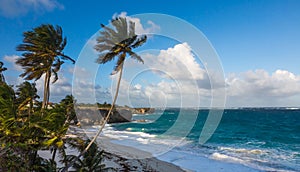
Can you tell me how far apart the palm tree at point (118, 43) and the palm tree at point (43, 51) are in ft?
6.86

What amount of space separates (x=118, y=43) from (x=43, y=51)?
3.83 m

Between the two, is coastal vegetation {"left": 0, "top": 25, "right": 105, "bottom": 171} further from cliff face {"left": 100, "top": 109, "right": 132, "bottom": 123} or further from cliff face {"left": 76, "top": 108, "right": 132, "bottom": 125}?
cliff face {"left": 100, "top": 109, "right": 132, "bottom": 123}

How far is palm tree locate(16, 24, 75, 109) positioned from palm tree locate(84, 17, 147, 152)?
6.86ft

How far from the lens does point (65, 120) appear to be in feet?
32.4

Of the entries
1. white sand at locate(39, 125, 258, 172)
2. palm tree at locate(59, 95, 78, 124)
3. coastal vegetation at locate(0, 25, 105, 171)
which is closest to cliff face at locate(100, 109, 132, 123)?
white sand at locate(39, 125, 258, 172)

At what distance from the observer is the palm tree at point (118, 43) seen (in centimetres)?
1180

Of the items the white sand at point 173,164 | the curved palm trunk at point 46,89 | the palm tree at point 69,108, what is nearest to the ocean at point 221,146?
the white sand at point 173,164

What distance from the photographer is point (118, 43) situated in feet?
39.4

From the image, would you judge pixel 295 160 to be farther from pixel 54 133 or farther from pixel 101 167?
pixel 54 133

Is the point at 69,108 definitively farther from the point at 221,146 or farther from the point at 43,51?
the point at 221,146

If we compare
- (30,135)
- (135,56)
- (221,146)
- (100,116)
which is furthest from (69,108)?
(100,116)

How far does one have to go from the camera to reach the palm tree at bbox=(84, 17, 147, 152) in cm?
1180

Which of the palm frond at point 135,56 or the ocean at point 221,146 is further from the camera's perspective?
the ocean at point 221,146

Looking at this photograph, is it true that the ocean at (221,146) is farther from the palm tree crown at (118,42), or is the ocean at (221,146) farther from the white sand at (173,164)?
the palm tree crown at (118,42)
